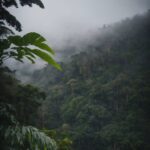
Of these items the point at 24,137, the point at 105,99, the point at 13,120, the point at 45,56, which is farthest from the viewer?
the point at 105,99

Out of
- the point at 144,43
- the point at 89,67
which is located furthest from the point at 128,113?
the point at 144,43

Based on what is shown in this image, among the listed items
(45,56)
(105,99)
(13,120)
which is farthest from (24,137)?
(105,99)

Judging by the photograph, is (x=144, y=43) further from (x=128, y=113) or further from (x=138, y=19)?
(x=128, y=113)

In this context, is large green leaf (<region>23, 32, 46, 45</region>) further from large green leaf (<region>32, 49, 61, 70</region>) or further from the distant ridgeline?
the distant ridgeline

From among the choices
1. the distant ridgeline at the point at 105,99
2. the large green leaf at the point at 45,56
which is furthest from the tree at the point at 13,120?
the distant ridgeline at the point at 105,99

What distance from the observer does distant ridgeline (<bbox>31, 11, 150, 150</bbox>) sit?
166 feet

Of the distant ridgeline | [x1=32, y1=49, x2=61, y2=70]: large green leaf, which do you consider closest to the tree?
[x1=32, y1=49, x2=61, y2=70]: large green leaf

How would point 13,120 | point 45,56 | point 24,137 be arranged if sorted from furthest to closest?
point 13,120 < point 24,137 < point 45,56

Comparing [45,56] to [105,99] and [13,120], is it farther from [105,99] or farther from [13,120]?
[105,99]

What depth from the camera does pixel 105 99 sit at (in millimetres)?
69375

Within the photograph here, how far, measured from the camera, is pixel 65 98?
75.4m

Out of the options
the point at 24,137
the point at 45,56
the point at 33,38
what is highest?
the point at 33,38

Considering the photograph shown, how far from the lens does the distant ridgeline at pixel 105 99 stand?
50.5 meters

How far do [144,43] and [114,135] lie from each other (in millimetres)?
72017
